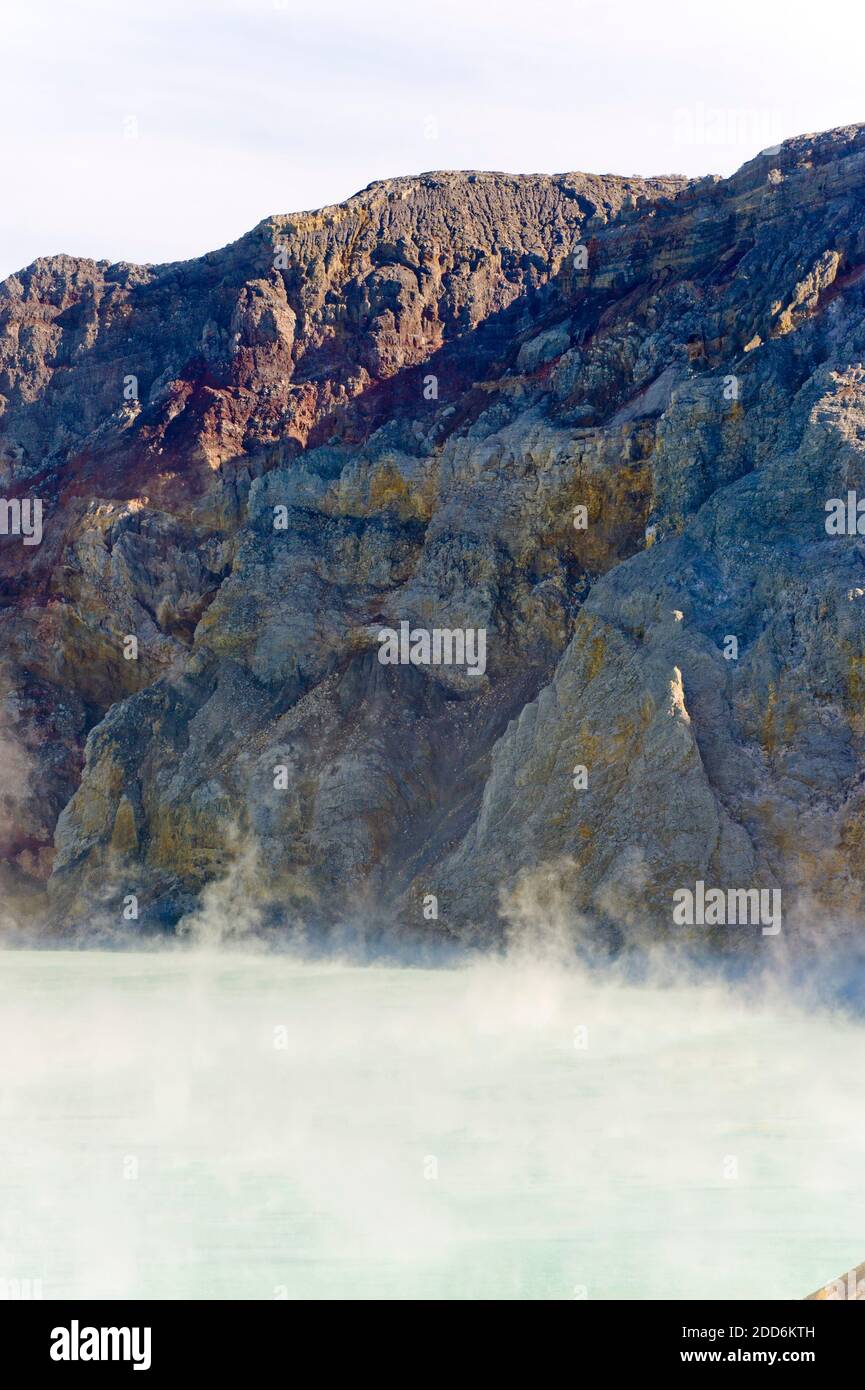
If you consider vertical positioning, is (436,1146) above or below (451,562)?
below

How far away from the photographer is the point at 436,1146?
18969 millimetres

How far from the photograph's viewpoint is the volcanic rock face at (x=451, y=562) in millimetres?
32781

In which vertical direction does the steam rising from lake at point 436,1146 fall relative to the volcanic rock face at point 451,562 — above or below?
below

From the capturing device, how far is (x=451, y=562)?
1654 inches

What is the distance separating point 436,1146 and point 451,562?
2447 cm

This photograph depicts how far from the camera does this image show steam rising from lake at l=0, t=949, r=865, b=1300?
15148mm

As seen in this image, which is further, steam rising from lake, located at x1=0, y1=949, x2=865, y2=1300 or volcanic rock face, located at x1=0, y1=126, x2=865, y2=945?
volcanic rock face, located at x1=0, y1=126, x2=865, y2=945

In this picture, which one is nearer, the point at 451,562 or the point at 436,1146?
the point at 436,1146

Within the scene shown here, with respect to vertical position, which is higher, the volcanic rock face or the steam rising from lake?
the volcanic rock face

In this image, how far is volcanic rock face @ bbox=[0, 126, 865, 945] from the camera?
32.8 m

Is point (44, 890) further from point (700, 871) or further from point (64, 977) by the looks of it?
point (700, 871)

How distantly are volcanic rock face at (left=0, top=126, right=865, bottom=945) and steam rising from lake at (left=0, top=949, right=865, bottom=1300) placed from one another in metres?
5.28

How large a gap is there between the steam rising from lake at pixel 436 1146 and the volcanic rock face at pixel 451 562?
5278 millimetres

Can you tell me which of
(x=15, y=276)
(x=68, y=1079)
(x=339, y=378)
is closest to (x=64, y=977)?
(x=68, y=1079)
